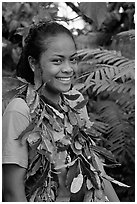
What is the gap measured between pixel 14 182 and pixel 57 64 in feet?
1.24

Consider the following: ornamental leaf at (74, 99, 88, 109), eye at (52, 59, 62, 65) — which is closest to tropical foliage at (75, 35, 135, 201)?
ornamental leaf at (74, 99, 88, 109)

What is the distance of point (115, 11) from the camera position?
130 inches

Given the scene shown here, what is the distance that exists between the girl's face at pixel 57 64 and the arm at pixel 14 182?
0.92 ft

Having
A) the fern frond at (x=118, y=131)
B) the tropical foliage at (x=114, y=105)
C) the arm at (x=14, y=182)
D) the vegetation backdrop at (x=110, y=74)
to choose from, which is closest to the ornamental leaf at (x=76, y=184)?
the arm at (x=14, y=182)

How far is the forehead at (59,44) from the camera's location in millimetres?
1280

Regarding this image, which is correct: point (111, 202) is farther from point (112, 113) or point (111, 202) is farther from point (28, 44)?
point (112, 113)

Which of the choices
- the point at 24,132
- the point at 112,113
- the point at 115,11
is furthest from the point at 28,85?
the point at 115,11

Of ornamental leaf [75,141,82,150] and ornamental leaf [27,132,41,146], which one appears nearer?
ornamental leaf [27,132,41,146]

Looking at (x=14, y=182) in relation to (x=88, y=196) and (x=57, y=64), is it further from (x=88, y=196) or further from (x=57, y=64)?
(x=57, y=64)

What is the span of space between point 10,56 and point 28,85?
1928mm

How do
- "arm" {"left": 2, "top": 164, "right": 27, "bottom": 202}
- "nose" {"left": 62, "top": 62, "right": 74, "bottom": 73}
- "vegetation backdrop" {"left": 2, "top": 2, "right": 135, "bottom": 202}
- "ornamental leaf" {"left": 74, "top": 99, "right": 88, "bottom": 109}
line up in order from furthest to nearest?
"vegetation backdrop" {"left": 2, "top": 2, "right": 135, "bottom": 202}, "ornamental leaf" {"left": 74, "top": 99, "right": 88, "bottom": 109}, "nose" {"left": 62, "top": 62, "right": 74, "bottom": 73}, "arm" {"left": 2, "top": 164, "right": 27, "bottom": 202}

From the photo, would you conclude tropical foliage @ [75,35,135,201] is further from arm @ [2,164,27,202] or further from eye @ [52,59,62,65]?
arm @ [2,164,27,202]

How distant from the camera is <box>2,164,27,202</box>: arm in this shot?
3.82 ft

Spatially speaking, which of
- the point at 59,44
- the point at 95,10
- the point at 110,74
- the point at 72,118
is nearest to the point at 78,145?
the point at 72,118
